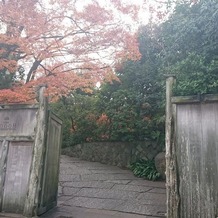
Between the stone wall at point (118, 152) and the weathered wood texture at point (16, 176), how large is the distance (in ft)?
23.8

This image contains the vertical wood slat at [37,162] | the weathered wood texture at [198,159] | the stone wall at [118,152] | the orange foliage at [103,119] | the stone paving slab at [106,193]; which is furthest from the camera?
the orange foliage at [103,119]

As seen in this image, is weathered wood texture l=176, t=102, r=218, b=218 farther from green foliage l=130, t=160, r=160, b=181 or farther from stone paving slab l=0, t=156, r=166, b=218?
green foliage l=130, t=160, r=160, b=181

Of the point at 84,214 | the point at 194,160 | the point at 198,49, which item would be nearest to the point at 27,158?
the point at 84,214

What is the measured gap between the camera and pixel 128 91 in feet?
39.7

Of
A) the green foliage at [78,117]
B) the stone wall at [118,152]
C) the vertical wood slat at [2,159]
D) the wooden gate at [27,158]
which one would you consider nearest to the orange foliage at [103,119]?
the green foliage at [78,117]

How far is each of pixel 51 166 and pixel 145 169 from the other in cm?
539

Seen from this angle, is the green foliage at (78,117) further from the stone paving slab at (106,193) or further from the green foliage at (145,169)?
the stone paving slab at (106,193)

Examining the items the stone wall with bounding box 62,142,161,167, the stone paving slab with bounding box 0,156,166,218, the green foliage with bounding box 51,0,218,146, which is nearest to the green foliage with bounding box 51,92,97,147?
the green foliage with bounding box 51,0,218,146

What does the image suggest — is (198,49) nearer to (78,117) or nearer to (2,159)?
(2,159)

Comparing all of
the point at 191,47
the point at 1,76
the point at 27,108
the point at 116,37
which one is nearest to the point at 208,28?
the point at 191,47

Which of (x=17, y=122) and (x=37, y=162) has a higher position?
(x=17, y=122)

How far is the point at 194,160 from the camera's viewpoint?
424 centimetres

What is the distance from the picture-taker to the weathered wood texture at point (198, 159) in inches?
160

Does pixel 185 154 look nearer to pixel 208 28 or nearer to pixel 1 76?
pixel 208 28
